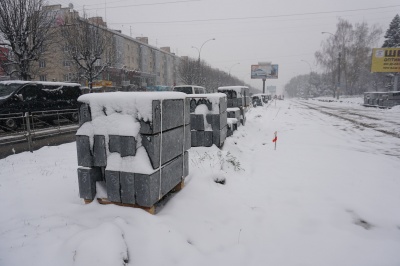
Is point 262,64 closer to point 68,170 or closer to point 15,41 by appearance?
point 15,41

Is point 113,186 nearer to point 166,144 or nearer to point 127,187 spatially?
point 127,187

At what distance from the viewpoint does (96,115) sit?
344cm

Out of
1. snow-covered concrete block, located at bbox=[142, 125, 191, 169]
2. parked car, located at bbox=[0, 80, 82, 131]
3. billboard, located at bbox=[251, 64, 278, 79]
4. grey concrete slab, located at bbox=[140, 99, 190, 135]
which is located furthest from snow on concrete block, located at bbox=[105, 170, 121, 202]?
billboard, located at bbox=[251, 64, 278, 79]

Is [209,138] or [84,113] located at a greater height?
[84,113]

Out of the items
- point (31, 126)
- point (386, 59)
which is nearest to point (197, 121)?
point (31, 126)

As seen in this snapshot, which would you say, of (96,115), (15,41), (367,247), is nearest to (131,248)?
(96,115)

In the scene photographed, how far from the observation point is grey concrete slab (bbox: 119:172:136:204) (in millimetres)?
3254

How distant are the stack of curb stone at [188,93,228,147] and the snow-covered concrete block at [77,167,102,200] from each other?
3994 mm

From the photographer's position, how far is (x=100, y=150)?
11.2 feet

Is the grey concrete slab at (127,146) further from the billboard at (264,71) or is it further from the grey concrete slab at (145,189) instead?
the billboard at (264,71)

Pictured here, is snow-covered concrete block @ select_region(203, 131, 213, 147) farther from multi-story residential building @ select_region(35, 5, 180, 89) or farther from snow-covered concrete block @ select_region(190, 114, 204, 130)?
multi-story residential building @ select_region(35, 5, 180, 89)

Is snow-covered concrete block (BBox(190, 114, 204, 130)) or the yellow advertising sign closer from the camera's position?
snow-covered concrete block (BBox(190, 114, 204, 130))

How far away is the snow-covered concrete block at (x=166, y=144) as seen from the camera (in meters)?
3.24

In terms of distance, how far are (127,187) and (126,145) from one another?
56 centimetres
